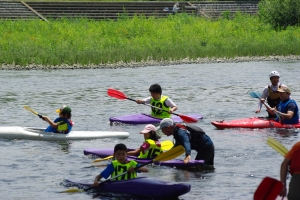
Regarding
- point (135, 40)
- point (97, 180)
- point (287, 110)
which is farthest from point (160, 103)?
point (135, 40)

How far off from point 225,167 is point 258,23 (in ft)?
100.0

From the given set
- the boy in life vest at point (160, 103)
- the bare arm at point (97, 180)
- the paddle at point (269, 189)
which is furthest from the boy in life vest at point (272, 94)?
the paddle at point (269, 189)

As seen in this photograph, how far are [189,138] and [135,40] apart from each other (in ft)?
79.9

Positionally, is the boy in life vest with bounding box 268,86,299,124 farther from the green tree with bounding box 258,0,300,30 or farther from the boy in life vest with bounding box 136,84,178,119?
the green tree with bounding box 258,0,300,30

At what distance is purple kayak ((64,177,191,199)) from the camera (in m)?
10.2

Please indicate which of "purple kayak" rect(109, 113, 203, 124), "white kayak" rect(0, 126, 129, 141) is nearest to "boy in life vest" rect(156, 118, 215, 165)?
"white kayak" rect(0, 126, 129, 141)

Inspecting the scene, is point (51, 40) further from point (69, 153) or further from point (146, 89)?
point (69, 153)

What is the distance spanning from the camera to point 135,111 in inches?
813

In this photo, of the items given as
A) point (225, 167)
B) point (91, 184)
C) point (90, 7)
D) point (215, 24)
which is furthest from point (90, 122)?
point (90, 7)

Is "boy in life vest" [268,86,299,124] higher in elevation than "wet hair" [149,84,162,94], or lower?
lower

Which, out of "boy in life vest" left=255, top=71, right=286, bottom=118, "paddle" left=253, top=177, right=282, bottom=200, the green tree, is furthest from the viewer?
the green tree

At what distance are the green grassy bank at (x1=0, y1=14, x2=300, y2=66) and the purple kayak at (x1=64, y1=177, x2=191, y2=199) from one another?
2111 centimetres

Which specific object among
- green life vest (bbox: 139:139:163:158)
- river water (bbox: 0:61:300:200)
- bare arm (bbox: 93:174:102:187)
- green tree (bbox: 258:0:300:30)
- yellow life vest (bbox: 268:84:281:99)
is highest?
green tree (bbox: 258:0:300:30)

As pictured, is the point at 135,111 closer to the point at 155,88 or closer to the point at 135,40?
the point at 155,88
